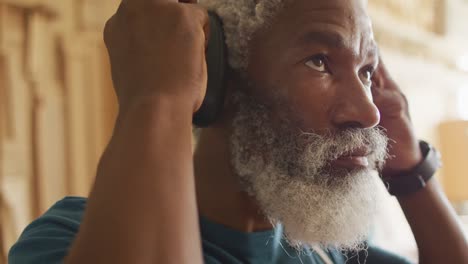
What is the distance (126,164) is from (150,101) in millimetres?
75

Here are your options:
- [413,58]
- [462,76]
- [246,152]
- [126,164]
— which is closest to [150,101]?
[126,164]

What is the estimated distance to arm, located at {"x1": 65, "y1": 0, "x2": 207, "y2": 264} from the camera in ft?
1.48

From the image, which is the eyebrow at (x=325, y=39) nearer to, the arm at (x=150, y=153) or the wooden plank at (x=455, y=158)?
the arm at (x=150, y=153)

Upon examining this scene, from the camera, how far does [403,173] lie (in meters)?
0.99

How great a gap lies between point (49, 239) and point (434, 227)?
0.74 m

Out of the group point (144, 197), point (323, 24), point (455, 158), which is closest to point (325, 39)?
point (323, 24)

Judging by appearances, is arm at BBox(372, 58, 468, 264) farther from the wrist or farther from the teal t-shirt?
the wrist

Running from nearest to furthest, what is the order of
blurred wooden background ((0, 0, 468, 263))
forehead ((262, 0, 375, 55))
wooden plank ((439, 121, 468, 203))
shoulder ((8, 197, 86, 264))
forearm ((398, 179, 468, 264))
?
shoulder ((8, 197, 86, 264))
forehead ((262, 0, 375, 55))
forearm ((398, 179, 468, 264))
blurred wooden background ((0, 0, 468, 263))
wooden plank ((439, 121, 468, 203))

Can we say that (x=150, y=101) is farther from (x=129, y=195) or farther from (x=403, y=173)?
(x=403, y=173)

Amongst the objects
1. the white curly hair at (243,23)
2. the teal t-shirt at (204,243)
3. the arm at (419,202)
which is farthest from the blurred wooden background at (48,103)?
the arm at (419,202)

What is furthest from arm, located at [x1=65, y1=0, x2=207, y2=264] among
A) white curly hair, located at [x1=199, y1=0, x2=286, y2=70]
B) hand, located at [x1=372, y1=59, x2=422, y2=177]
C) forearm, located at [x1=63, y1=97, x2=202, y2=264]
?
hand, located at [x1=372, y1=59, x2=422, y2=177]

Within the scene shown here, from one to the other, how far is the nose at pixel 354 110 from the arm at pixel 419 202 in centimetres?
31

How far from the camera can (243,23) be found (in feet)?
2.52

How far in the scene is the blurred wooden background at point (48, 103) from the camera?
1.19 meters
